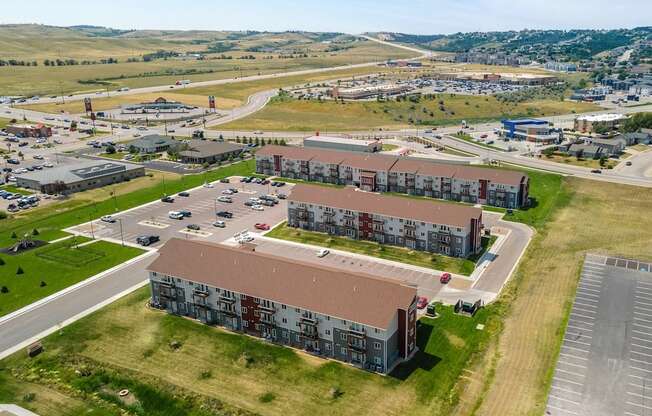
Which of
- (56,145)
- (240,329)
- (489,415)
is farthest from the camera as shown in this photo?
(56,145)

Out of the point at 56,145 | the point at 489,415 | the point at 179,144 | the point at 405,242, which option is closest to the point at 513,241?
the point at 405,242

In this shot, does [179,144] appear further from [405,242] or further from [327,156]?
[405,242]

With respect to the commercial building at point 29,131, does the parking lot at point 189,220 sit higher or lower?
lower

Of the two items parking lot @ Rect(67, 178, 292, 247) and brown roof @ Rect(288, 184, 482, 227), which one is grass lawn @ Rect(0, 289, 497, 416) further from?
parking lot @ Rect(67, 178, 292, 247)

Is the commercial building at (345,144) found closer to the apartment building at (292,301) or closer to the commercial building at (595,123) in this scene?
the commercial building at (595,123)

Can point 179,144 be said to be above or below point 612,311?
above

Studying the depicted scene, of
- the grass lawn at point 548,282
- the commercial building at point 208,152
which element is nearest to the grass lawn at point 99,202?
the commercial building at point 208,152

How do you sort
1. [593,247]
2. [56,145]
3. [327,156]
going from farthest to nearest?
[56,145] < [327,156] < [593,247]
